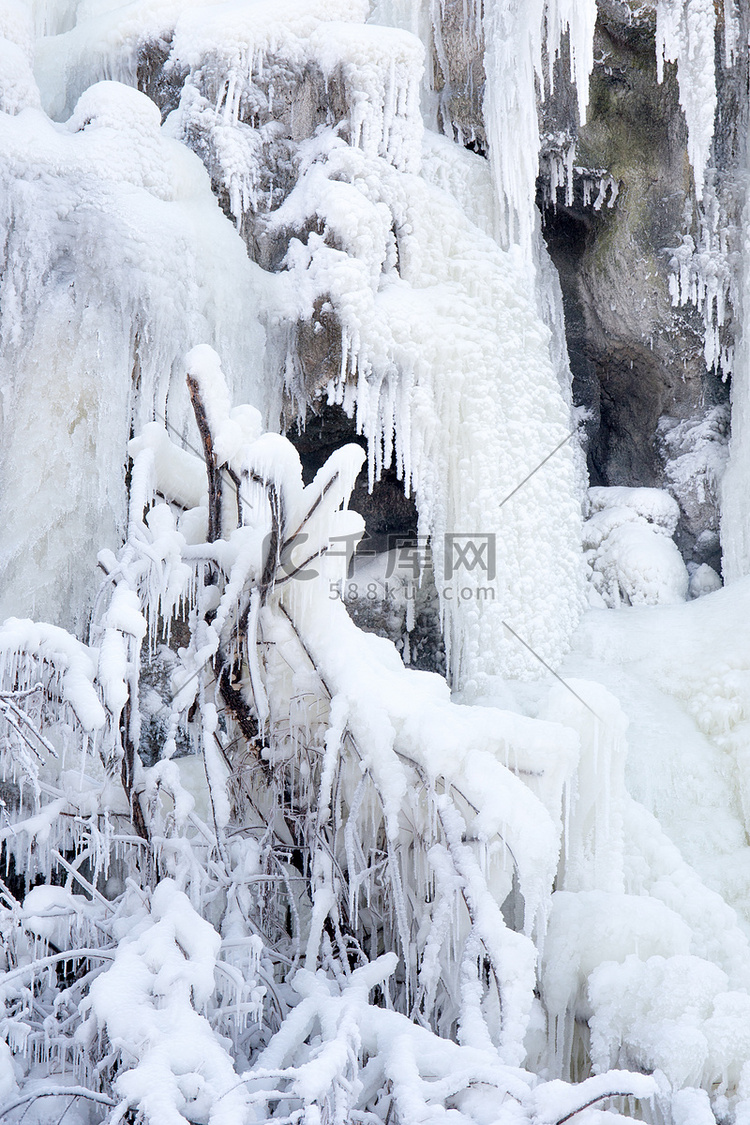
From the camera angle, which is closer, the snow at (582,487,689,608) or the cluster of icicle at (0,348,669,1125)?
the cluster of icicle at (0,348,669,1125)

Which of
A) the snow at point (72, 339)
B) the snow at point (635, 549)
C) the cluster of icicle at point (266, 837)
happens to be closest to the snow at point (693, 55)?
the snow at point (635, 549)

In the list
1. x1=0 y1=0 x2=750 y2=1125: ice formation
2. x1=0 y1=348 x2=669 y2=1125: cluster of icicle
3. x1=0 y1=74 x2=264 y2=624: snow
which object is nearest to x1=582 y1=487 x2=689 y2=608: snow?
x1=0 y1=0 x2=750 y2=1125: ice formation

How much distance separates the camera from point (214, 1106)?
1.87 metres

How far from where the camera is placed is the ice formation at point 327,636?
2.46 metres

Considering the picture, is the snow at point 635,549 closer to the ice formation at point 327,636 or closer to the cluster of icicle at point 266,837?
the ice formation at point 327,636

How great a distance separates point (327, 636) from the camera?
3152 millimetres

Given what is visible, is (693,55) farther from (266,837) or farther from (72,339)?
(266,837)

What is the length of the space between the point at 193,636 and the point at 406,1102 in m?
1.60

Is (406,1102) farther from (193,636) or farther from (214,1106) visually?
(193,636)

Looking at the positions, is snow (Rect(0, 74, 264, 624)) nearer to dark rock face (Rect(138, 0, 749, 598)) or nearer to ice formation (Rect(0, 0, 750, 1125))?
ice formation (Rect(0, 0, 750, 1125))

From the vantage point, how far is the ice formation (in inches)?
97.0

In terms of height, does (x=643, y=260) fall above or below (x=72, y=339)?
above

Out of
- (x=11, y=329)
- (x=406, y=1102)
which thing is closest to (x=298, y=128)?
(x=11, y=329)

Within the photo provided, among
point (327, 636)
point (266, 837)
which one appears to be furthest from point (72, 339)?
point (266, 837)
